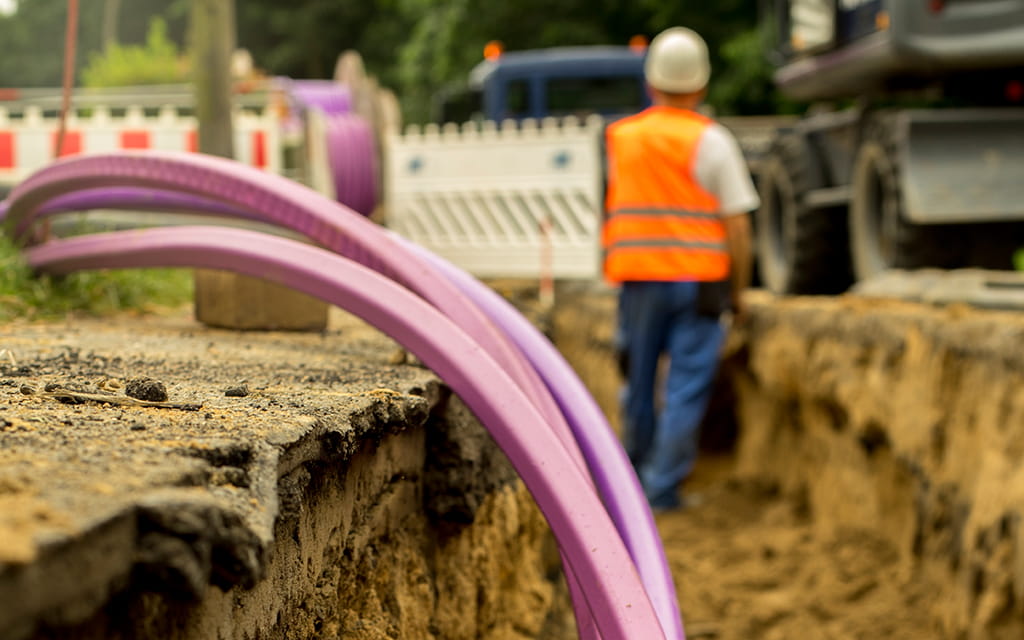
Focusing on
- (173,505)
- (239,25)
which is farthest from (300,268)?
(239,25)

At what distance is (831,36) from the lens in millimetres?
6773

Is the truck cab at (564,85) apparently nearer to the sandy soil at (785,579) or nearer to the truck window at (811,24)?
the truck window at (811,24)

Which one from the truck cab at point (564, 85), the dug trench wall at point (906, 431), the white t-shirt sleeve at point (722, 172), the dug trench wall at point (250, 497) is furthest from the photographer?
the truck cab at point (564, 85)

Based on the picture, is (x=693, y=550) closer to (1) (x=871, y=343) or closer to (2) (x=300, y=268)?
(1) (x=871, y=343)

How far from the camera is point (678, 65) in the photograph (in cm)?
493

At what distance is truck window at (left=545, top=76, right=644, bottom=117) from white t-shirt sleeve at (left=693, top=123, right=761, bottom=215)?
7243 millimetres

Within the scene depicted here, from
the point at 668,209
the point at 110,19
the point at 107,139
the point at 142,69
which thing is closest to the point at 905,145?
the point at 668,209

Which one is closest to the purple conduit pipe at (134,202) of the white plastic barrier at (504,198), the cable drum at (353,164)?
the white plastic barrier at (504,198)

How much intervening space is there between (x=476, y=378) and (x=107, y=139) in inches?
226

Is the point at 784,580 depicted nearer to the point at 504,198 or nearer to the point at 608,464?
the point at 608,464

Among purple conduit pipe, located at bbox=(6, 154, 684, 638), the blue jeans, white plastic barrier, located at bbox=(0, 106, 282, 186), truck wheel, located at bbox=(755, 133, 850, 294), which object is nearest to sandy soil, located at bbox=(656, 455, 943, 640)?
Result: the blue jeans

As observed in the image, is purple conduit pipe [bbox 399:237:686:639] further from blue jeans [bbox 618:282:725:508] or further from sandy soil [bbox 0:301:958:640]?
blue jeans [bbox 618:282:725:508]

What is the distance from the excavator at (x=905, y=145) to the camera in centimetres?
543

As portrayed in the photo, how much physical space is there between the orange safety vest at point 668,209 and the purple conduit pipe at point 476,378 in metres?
2.66
